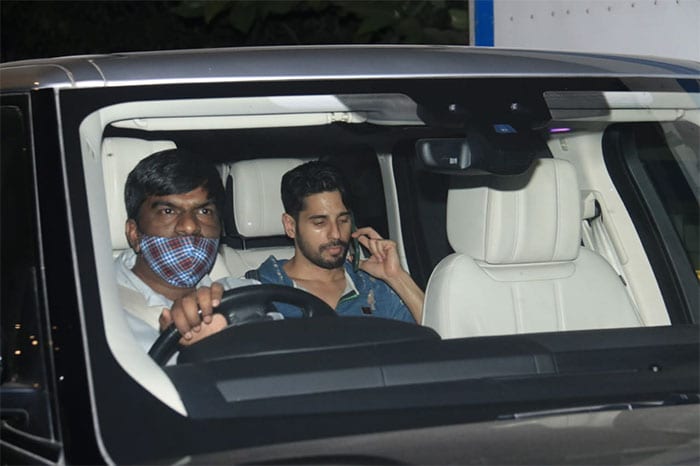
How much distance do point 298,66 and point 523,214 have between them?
1.13 meters

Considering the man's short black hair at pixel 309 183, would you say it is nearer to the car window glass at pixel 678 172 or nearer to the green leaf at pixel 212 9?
the car window glass at pixel 678 172

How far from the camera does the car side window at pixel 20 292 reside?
2.64 meters

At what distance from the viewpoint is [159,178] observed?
3607 mm

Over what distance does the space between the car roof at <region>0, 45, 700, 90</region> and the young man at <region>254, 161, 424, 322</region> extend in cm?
92

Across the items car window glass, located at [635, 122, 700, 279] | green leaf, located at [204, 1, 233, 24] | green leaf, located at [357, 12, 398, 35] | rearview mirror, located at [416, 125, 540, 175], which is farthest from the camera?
green leaf, located at [204, 1, 233, 24]

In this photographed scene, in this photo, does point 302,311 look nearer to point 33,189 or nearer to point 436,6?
point 33,189

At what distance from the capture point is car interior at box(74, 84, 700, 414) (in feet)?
9.98

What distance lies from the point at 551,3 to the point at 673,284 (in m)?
1.80

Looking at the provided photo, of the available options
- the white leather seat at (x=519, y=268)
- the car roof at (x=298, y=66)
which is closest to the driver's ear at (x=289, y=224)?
the white leather seat at (x=519, y=268)

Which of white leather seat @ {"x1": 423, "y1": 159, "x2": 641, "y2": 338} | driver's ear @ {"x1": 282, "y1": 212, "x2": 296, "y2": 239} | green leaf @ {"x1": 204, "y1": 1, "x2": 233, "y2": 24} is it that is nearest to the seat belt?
white leather seat @ {"x1": 423, "y1": 159, "x2": 641, "y2": 338}

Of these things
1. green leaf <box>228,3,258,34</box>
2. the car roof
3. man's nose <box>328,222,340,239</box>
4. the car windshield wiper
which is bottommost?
the car windshield wiper

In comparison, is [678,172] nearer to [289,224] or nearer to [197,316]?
[289,224]

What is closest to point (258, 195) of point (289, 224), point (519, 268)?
point (289, 224)

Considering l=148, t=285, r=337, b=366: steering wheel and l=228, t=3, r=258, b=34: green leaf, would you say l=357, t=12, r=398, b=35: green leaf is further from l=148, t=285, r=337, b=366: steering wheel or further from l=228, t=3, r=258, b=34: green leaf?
l=148, t=285, r=337, b=366: steering wheel
